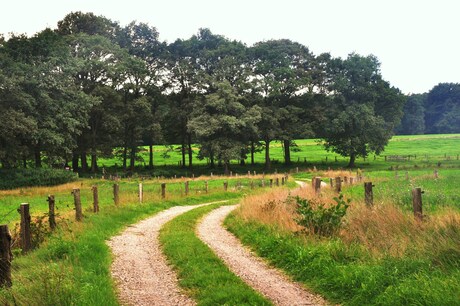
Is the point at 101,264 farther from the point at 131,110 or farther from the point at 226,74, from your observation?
the point at 226,74

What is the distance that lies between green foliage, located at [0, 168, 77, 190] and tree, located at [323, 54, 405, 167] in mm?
41366

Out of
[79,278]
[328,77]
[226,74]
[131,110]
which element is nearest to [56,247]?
[79,278]

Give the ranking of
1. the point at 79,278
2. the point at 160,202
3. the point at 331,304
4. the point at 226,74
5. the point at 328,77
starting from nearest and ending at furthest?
the point at 331,304 < the point at 79,278 < the point at 160,202 < the point at 226,74 < the point at 328,77

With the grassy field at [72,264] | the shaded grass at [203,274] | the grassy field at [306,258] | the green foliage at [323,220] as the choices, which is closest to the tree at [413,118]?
the grassy field at [306,258]

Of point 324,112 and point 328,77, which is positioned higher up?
point 328,77

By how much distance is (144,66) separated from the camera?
60.7m

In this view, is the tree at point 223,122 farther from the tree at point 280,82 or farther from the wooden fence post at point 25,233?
the wooden fence post at point 25,233

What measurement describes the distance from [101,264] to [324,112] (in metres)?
60.1

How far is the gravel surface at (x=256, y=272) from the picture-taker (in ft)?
26.2

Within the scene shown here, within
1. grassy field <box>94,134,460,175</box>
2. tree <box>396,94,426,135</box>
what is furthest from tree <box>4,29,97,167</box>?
tree <box>396,94,426,135</box>

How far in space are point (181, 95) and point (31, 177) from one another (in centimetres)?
3246

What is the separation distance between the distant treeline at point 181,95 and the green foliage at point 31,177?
9.80 feet

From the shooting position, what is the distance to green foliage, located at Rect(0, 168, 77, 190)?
4156 centimetres

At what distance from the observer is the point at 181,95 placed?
69.4 meters
